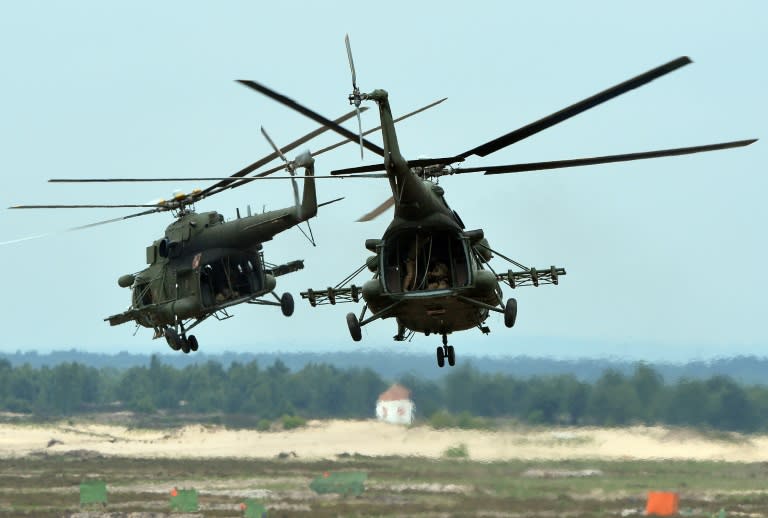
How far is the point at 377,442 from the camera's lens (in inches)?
2279

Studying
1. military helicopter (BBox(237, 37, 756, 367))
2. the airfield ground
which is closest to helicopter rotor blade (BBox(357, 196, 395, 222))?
military helicopter (BBox(237, 37, 756, 367))

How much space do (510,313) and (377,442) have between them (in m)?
33.9

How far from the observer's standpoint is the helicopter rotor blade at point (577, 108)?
1911 centimetres

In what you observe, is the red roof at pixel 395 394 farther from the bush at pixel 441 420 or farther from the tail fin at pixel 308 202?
the tail fin at pixel 308 202

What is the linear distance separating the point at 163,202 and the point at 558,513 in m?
18.5

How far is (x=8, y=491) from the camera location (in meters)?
59.8

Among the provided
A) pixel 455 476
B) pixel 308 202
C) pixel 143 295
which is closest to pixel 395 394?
pixel 455 476

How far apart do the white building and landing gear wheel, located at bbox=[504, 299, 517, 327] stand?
26.1m

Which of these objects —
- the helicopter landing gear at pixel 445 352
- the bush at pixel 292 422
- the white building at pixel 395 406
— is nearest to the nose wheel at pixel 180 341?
the helicopter landing gear at pixel 445 352

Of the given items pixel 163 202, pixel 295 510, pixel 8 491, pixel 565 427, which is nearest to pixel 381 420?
pixel 295 510

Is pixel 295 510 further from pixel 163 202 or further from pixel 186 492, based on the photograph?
pixel 163 202

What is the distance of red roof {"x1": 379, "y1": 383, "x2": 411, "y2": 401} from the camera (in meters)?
53.0

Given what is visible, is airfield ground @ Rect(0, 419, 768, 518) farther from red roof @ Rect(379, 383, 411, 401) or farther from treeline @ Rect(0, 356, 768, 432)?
red roof @ Rect(379, 383, 411, 401)

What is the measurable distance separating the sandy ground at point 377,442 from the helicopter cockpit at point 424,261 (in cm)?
2360
